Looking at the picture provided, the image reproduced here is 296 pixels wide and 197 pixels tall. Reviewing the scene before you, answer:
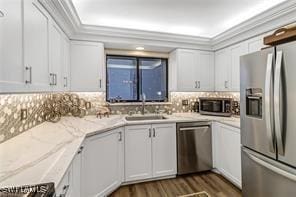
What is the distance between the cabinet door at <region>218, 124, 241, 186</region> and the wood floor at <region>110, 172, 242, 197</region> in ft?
0.53

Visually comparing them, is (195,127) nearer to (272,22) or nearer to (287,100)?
(287,100)

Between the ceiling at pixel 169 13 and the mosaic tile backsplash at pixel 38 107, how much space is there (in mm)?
1279

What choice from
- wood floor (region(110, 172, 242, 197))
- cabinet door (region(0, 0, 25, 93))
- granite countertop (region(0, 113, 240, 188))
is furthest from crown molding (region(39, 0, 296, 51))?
wood floor (region(110, 172, 242, 197))

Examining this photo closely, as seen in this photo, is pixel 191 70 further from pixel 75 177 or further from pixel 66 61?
pixel 75 177

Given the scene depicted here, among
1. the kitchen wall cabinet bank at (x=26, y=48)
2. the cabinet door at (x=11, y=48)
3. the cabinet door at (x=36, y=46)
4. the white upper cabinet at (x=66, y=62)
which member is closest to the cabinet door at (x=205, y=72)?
the white upper cabinet at (x=66, y=62)

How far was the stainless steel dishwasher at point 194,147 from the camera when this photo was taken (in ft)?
9.52

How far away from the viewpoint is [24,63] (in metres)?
1.28

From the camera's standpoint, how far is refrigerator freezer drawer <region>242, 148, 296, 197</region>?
59.1 inches

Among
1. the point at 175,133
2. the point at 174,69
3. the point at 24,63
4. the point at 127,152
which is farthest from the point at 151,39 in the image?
the point at 24,63

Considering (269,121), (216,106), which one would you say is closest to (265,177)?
(269,121)

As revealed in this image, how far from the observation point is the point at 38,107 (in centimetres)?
223

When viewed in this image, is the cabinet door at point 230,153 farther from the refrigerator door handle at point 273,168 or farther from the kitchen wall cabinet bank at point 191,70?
the kitchen wall cabinet bank at point 191,70

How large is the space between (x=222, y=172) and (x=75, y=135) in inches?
93.3

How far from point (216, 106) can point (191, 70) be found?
84cm
